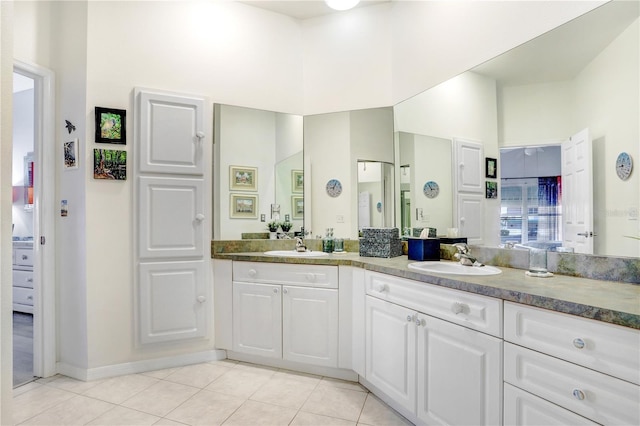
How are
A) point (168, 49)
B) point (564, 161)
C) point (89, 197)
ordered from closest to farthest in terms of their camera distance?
point (564, 161), point (89, 197), point (168, 49)

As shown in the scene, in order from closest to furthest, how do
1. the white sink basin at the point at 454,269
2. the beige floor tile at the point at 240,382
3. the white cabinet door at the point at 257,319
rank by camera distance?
1. the white sink basin at the point at 454,269
2. the beige floor tile at the point at 240,382
3. the white cabinet door at the point at 257,319

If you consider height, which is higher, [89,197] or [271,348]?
[89,197]

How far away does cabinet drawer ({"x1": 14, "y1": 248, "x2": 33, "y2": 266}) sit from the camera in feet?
13.5

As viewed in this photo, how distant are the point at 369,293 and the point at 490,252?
0.72 metres

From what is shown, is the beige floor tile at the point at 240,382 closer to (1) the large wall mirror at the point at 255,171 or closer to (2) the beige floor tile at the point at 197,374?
(2) the beige floor tile at the point at 197,374

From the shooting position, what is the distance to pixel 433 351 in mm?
1630

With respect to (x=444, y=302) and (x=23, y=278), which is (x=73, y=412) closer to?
(x=444, y=302)

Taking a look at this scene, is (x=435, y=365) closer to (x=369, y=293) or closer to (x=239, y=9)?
(x=369, y=293)

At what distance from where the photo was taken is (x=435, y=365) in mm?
1613

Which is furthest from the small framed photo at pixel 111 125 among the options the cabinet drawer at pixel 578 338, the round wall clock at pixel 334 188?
the cabinet drawer at pixel 578 338

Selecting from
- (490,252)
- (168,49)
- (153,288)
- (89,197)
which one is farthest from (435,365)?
(168,49)

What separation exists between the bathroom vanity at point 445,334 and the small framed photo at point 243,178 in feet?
1.88

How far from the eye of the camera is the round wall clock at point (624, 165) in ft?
4.50

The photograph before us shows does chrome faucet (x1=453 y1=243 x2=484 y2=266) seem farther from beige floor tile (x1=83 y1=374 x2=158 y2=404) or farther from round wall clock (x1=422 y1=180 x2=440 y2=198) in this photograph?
beige floor tile (x1=83 y1=374 x2=158 y2=404)
